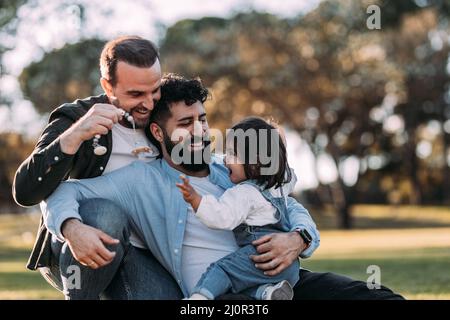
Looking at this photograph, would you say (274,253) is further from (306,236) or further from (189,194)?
(189,194)

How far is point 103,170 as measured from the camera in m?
4.32

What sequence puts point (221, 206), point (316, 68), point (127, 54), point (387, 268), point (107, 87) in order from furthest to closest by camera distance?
point (316, 68) < point (387, 268) < point (107, 87) < point (127, 54) < point (221, 206)

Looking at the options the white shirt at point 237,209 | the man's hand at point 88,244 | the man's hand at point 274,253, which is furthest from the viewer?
the man's hand at point 274,253

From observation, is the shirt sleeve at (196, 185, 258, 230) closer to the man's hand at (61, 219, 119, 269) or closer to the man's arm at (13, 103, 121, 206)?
the man's hand at (61, 219, 119, 269)

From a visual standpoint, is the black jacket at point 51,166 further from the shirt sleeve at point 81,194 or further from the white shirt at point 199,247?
the white shirt at point 199,247

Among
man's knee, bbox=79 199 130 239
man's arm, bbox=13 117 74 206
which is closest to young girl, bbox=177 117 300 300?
man's knee, bbox=79 199 130 239

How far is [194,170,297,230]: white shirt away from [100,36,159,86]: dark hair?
0.89 m

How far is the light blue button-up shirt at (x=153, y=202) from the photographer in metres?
4.06

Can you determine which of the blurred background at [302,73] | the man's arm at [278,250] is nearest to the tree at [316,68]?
the blurred background at [302,73]

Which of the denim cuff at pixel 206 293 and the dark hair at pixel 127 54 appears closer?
the denim cuff at pixel 206 293

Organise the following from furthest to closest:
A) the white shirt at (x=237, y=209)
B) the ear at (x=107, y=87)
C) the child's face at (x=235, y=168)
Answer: the ear at (x=107, y=87)
the child's face at (x=235, y=168)
the white shirt at (x=237, y=209)

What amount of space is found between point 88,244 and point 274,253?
3.04 feet

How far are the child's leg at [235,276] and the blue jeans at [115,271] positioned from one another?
0.23 metres

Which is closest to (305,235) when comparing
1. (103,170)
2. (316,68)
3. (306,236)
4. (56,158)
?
(306,236)
